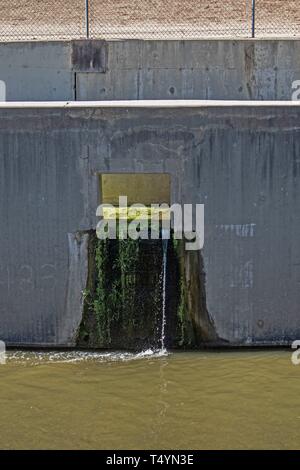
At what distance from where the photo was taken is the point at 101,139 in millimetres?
7383

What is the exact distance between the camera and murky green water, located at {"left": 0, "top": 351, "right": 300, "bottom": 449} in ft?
18.7

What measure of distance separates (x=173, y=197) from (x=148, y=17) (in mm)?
7935

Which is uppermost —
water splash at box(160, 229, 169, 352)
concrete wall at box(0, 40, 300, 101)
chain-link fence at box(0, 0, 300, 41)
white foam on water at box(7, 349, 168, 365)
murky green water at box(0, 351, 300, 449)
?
chain-link fence at box(0, 0, 300, 41)

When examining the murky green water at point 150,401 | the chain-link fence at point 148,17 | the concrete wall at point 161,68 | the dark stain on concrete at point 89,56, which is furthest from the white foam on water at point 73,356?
the chain-link fence at point 148,17

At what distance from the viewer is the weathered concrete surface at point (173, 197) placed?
7.34 meters

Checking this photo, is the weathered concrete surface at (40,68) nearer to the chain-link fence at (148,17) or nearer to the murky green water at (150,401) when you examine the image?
the chain-link fence at (148,17)

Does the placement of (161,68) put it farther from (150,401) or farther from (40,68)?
(150,401)

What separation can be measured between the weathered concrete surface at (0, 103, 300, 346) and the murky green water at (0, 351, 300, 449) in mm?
517

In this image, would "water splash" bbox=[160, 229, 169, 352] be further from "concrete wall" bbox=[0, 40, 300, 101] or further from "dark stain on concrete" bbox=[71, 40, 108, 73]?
"dark stain on concrete" bbox=[71, 40, 108, 73]

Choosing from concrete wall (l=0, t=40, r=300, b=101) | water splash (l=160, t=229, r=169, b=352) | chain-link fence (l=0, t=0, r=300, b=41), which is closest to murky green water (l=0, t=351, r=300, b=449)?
water splash (l=160, t=229, r=169, b=352)

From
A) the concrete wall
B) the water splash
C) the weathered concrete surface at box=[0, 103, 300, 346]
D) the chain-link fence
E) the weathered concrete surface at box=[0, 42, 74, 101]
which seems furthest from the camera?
the chain-link fence

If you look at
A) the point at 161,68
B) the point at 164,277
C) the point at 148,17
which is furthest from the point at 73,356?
the point at 148,17

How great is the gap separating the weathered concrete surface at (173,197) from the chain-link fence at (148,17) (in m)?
5.60

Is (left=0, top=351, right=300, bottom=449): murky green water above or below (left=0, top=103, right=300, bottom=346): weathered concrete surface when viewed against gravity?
below
